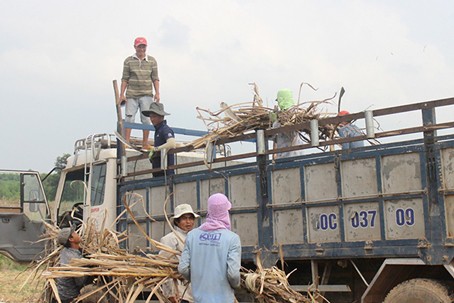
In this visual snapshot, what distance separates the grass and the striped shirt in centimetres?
305

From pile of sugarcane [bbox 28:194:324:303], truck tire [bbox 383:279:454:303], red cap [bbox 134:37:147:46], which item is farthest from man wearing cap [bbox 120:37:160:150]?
truck tire [bbox 383:279:454:303]

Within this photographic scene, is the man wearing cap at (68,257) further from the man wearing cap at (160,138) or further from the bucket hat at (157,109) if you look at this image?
the bucket hat at (157,109)

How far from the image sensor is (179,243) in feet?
19.5

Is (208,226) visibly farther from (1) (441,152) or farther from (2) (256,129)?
(2) (256,129)

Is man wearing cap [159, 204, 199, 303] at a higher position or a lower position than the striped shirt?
lower

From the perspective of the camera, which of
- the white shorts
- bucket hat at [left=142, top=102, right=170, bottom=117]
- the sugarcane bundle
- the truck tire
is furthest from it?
the white shorts

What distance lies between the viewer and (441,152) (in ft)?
20.1

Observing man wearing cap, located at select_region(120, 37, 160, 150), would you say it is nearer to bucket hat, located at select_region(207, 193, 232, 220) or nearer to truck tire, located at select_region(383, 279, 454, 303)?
truck tire, located at select_region(383, 279, 454, 303)

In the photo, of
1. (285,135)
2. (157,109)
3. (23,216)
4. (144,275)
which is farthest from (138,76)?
(144,275)

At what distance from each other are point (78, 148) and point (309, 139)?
14.3 ft

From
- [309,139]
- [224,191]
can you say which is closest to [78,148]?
[224,191]

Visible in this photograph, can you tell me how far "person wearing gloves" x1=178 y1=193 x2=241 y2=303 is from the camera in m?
5.02

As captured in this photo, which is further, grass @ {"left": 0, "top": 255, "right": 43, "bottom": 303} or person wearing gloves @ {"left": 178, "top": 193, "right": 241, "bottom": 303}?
grass @ {"left": 0, "top": 255, "right": 43, "bottom": 303}

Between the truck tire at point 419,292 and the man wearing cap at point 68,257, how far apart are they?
9.79 ft
